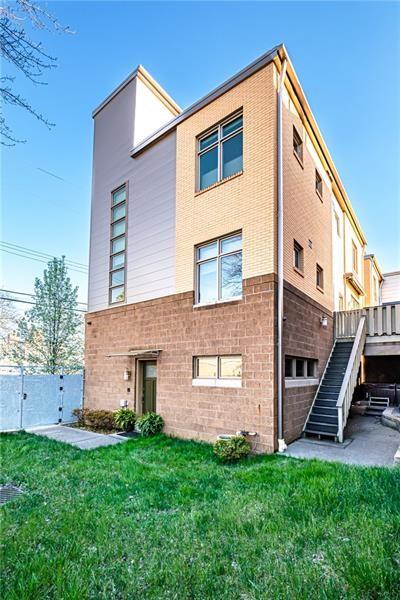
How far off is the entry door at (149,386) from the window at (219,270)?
2.77 m

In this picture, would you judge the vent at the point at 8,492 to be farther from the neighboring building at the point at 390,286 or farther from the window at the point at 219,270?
the neighboring building at the point at 390,286

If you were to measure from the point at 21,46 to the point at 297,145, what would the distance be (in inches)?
331

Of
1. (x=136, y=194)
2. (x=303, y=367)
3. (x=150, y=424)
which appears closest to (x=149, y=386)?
(x=150, y=424)

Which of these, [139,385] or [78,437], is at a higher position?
[139,385]

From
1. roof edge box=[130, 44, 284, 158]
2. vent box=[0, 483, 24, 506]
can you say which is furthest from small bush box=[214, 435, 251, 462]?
roof edge box=[130, 44, 284, 158]

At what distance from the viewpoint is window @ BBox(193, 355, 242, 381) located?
25.6 feet

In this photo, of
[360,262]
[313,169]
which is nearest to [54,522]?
[313,169]

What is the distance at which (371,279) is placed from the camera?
20.9m

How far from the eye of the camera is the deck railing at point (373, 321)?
1125 cm

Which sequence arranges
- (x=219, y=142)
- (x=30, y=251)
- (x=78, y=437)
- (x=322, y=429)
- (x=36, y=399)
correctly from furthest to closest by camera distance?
(x=30, y=251) < (x=36, y=399) < (x=78, y=437) < (x=219, y=142) < (x=322, y=429)

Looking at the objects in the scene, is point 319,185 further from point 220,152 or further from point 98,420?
point 98,420

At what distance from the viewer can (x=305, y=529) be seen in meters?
3.65

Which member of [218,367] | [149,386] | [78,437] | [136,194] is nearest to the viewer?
[218,367]

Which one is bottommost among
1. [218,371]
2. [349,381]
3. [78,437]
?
[78,437]
